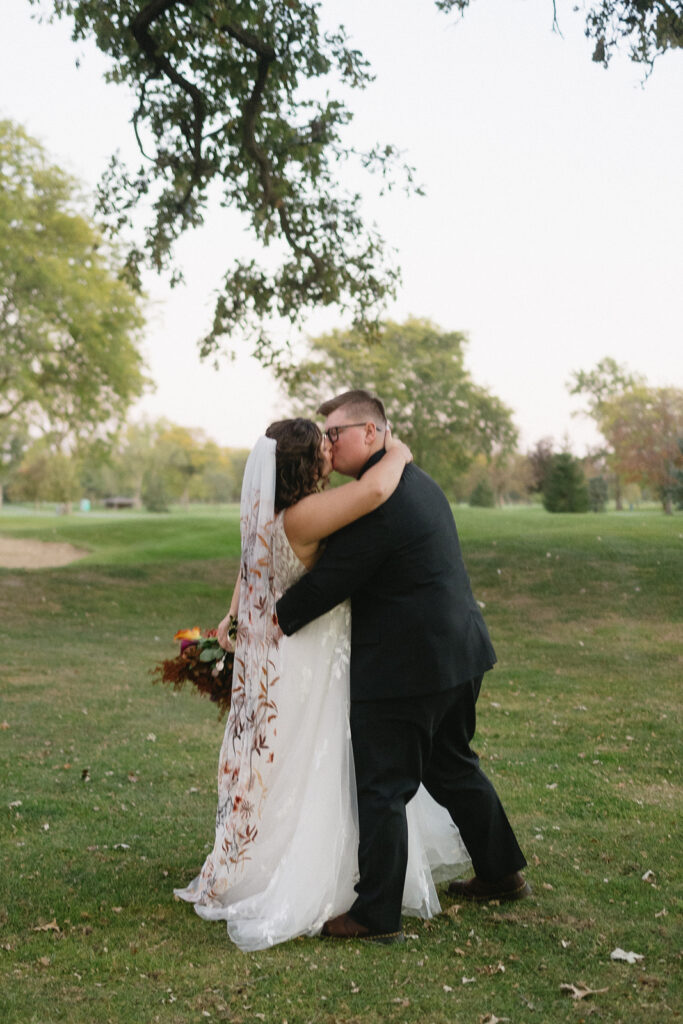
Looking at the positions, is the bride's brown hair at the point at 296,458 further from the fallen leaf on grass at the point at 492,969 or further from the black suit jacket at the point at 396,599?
the fallen leaf on grass at the point at 492,969

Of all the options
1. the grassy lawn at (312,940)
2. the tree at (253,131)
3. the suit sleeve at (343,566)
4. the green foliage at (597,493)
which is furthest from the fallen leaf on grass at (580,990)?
the green foliage at (597,493)

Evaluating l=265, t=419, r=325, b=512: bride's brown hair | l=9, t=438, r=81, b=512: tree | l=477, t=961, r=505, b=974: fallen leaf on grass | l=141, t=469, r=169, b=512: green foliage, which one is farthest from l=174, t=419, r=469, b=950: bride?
l=141, t=469, r=169, b=512: green foliage

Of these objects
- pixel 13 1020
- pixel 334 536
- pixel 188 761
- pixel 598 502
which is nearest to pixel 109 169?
pixel 188 761

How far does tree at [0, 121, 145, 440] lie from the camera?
28172mm

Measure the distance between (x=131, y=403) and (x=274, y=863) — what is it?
2744 cm

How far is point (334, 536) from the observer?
14.7 feet

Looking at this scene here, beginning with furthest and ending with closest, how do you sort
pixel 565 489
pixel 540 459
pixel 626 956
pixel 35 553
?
pixel 540 459, pixel 565 489, pixel 35 553, pixel 626 956

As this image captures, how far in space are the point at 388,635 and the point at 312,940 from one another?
1.44m

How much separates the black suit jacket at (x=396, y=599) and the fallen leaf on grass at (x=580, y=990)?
1.33 meters

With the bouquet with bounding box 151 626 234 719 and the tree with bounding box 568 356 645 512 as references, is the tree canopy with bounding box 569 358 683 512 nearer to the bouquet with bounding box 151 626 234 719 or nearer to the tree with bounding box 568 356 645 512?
the tree with bounding box 568 356 645 512

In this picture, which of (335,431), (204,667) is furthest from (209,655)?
(335,431)

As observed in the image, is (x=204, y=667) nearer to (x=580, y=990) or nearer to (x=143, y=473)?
(x=580, y=990)

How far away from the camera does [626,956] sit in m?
4.25

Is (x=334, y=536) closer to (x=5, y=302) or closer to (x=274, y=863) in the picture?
(x=274, y=863)
